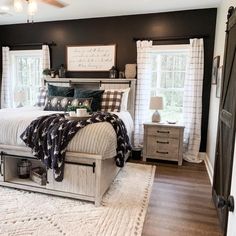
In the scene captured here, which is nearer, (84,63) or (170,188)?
(170,188)

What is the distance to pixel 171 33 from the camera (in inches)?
157

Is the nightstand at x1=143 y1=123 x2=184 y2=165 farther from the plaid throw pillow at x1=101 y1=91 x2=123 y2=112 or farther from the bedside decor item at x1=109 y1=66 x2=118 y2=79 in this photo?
the bedside decor item at x1=109 y1=66 x2=118 y2=79

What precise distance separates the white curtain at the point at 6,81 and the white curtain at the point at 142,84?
9.74ft

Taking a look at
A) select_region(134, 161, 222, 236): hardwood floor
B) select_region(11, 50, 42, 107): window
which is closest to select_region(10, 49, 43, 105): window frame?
select_region(11, 50, 42, 107): window

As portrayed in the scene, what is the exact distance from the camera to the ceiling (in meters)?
3.53

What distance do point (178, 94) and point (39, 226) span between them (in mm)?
3179

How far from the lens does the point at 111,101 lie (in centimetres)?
367

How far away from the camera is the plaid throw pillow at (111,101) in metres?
3.65

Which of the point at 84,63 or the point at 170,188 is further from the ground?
the point at 84,63

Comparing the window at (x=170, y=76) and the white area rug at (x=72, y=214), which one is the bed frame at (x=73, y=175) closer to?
the white area rug at (x=72, y=214)

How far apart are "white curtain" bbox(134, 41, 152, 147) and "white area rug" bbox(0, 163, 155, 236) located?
159 cm

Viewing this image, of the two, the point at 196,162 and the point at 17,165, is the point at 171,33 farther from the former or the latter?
the point at 17,165

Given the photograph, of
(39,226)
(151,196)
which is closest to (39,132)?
(39,226)

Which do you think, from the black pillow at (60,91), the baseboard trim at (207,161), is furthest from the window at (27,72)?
the baseboard trim at (207,161)
